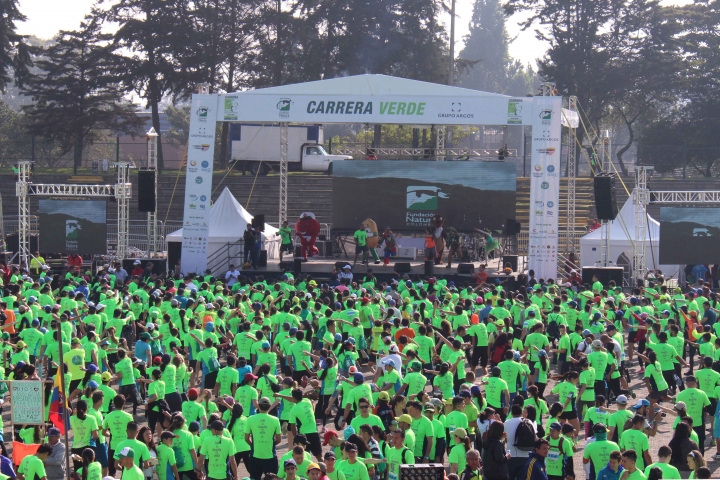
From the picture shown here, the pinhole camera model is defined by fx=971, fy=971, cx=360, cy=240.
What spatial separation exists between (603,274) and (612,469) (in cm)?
1726

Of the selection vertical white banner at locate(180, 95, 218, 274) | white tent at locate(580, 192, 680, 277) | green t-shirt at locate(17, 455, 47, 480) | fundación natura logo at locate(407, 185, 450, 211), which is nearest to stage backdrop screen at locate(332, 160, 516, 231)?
fundación natura logo at locate(407, 185, 450, 211)

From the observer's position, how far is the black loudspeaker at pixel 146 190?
2783cm

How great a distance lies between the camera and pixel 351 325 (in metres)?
15.6

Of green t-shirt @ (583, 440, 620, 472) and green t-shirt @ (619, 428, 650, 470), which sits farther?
green t-shirt @ (619, 428, 650, 470)

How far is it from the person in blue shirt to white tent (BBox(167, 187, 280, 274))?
67.7 ft

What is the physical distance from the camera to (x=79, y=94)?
44969 millimetres

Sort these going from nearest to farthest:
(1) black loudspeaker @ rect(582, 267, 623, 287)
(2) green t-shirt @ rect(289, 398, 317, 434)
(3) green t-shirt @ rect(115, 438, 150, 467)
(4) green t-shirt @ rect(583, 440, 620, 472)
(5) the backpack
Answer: (3) green t-shirt @ rect(115, 438, 150, 467)
(4) green t-shirt @ rect(583, 440, 620, 472)
(5) the backpack
(2) green t-shirt @ rect(289, 398, 317, 434)
(1) black loudspeaker @ rect(582, 267, 623, 287)

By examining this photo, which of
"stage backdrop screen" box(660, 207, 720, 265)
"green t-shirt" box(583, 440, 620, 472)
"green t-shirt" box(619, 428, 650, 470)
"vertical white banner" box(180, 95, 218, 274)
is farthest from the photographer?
"vertical white banner" box(180, 95, 218, 274)

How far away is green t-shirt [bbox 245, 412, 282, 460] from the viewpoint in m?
9.87

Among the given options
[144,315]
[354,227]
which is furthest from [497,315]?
[354,227]

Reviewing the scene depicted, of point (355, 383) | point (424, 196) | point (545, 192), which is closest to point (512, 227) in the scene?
point (424, 196)

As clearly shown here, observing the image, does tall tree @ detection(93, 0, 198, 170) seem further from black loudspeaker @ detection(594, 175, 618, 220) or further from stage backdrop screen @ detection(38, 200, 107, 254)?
black loudspeaker @ detection(594, 175, 618, 220)

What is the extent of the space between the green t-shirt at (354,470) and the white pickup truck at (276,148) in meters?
33.9

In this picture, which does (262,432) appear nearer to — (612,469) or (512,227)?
(612,469)
